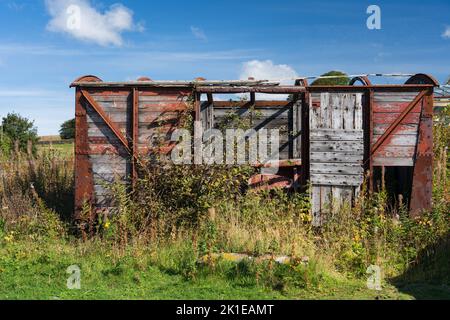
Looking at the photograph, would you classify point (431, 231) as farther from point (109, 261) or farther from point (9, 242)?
point (9, 242)

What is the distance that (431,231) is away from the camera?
25.2 ft

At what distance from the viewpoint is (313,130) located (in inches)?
344

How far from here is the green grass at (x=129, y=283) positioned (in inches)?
227

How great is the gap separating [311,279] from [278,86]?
4.05 meters

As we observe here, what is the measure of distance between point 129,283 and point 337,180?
4.48 m

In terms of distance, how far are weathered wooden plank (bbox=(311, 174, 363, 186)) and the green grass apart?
2553 millimetres

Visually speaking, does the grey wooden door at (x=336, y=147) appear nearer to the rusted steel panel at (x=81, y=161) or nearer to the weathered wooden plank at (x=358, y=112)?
the weathered wooden plank at (x=358, y=112)

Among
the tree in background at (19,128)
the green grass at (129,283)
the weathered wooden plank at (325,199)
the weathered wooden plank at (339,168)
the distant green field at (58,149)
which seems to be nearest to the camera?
the green grass at (129,283)

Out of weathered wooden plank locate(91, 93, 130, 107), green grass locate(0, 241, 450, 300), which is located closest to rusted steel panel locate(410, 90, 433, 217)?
green grass locate(0, 241, 450, 300)

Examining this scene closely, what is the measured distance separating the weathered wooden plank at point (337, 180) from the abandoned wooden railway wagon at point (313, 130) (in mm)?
19

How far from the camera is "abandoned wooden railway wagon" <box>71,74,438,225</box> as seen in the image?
8719 millimetres

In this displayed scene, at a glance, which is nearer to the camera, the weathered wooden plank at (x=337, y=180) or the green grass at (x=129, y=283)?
the green grass at (x=129, y=283)

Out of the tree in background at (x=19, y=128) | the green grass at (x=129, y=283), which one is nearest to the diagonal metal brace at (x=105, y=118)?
the green grass at (x=129, y=283)

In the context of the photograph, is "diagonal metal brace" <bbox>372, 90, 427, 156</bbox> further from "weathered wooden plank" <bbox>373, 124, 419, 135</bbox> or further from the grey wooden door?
the grey wooden door
